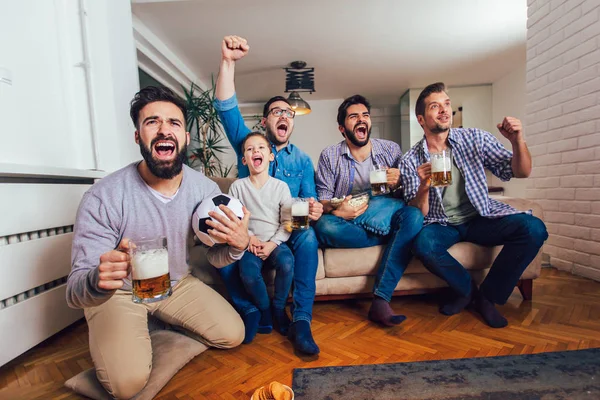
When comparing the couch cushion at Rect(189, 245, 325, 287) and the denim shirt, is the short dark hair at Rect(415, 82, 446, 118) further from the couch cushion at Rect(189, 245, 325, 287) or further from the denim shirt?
the couch cushion at Rect(189, 245, 325, 287)

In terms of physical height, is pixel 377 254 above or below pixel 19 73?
below

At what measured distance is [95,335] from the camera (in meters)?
1.29

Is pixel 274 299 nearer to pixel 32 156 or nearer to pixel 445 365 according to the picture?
pixel 445 365

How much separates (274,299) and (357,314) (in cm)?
53

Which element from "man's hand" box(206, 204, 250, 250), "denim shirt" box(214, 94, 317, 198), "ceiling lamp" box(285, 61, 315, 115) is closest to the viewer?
"man's hand" box(206, 204, 250, 250)

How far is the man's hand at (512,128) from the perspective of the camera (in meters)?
1.71

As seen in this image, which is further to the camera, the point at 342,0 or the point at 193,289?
the point at 342,0

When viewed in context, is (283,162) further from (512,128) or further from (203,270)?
(512,128)

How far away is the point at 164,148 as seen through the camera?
54.2 inches

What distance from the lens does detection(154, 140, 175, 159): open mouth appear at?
1.36m

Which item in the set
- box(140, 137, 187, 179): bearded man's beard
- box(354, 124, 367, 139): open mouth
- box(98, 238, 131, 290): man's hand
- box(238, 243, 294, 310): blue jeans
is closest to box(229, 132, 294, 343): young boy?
box(238, 243, 294, 310): blue jeans

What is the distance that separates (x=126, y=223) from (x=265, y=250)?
0.66 meters

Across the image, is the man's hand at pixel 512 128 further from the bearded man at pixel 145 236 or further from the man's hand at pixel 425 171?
the bearded man at pixel 145 236

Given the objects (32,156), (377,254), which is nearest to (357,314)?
(377,254)
